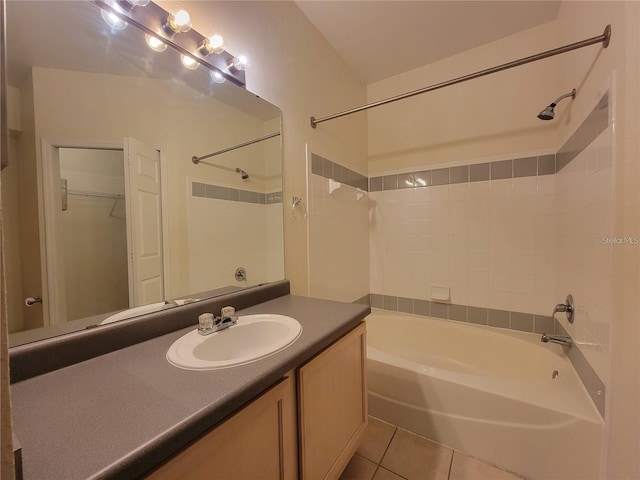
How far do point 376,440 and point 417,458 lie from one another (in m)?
0.22

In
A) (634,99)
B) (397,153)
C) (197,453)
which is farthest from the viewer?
(397,153)

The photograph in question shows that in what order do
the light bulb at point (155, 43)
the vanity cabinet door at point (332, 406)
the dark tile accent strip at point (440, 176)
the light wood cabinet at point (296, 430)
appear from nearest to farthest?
the light wood cabinet at point (296, 430) → the vanity cabinet door at point (332, 406) → the light bulb at point (155, 43) → the dark tile accent strip at point (440, 176)

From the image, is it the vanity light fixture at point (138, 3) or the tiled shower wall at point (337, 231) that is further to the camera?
the tiled shower wall at point (337, 231)

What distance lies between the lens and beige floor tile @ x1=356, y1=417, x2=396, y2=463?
134cm

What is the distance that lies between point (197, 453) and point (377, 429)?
1.33 m

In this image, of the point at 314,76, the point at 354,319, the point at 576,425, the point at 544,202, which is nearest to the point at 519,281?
the point at 544,202

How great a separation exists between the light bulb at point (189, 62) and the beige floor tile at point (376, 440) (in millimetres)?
1916

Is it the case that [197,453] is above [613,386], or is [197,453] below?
above

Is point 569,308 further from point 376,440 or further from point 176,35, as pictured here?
point 176,35

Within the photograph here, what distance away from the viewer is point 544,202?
70.2 inches

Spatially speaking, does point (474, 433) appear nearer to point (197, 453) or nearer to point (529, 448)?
point (529, 448)

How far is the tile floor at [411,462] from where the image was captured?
1220mm

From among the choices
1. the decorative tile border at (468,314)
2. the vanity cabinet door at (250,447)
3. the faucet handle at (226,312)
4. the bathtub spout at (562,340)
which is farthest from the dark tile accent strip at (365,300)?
the vanity cabinet door at (250,447)

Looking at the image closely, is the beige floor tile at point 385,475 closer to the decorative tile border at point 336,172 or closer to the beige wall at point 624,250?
the beige wall at point 624,250
